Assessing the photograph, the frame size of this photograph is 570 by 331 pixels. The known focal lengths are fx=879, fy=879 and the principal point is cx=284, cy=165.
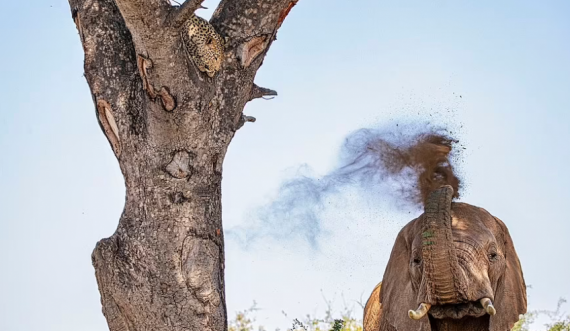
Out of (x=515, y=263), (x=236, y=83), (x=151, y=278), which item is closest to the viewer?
(x=151, y=278)

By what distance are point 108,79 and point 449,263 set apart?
2644 millimetres

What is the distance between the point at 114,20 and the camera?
613cm

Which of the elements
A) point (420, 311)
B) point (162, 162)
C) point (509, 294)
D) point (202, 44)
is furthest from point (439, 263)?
point (202, 44)

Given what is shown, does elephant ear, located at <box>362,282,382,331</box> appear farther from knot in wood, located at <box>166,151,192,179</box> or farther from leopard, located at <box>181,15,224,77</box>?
leopard, located at <box>181,15,224,77</box>

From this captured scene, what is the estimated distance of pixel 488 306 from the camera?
231 inches

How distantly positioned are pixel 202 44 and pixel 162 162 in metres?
0.84

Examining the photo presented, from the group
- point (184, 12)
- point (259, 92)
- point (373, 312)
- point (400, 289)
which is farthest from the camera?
point (373, 312)

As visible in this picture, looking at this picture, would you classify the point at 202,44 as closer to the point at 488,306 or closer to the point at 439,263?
the point at 439,263

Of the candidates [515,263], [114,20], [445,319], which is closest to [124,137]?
[114,20]

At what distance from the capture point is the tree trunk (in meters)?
5.71

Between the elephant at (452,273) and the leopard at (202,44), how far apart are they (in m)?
1.89

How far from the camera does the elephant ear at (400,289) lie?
22.3 feet

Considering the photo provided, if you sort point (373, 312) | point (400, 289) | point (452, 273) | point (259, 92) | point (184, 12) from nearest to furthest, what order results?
point (184, 12) → point (452, 273) → point (259, 92) → point (400, 289) → point (373, 312)

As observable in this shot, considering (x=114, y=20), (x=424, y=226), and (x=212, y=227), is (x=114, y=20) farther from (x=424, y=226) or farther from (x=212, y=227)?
(x=424, y=226)
